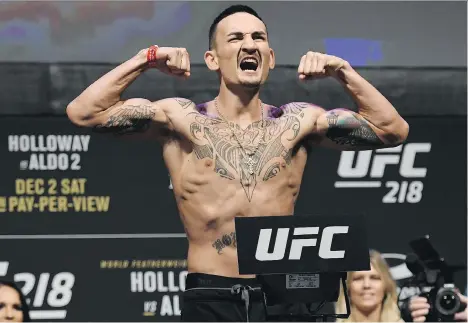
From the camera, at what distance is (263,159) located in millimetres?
5145

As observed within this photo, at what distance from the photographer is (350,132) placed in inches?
207

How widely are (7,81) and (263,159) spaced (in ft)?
8.54

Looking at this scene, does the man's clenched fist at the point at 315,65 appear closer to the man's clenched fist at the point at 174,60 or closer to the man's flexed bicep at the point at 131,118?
the man's clenched fist at the point at 174,60

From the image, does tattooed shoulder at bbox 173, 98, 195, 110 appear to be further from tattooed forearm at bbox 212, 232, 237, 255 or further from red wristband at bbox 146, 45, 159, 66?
tattooed forearm at bbox 212, 232, 237, 255

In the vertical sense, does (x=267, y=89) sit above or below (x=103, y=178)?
above

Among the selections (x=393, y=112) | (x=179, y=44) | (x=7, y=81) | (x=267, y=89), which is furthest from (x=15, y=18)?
(x=393, y=112)

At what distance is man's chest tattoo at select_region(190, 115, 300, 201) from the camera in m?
5.12

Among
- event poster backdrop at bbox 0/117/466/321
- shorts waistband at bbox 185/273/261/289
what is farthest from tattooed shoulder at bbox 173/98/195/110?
event poster backdrop at bbox 0/117/466/321

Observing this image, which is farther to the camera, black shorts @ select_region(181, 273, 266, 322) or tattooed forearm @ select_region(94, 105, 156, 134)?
tattooed forearm @ select_region(94, 105, 156, 134)

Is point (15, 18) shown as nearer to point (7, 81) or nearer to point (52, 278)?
point (7, 81)

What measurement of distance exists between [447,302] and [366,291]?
0.46 m

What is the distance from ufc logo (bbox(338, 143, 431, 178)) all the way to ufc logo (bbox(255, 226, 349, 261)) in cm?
311

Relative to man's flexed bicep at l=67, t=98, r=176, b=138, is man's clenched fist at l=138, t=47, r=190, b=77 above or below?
above

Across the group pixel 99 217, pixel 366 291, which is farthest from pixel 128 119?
pixel 99 217
